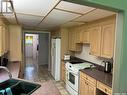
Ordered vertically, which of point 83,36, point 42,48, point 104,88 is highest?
point 83,36

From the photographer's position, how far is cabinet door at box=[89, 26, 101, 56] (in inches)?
109

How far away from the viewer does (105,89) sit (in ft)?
6.76

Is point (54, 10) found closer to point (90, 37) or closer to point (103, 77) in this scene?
point (90, 37)

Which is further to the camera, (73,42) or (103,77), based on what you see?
(73,42)

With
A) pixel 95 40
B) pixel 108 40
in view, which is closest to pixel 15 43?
pixel 95 40

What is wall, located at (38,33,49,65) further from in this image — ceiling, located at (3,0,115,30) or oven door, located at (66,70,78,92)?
ceiling, located at (3,0,115,30)

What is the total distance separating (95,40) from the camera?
2.94 m

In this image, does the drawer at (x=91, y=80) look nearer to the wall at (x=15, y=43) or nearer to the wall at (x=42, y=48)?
the wall at (x=15, y=43)

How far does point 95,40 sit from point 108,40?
50cm

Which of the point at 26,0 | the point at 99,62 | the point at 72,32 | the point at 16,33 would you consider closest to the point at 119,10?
the point at 26,0

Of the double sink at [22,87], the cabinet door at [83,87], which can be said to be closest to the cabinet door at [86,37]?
the cabinet door at [83,87]

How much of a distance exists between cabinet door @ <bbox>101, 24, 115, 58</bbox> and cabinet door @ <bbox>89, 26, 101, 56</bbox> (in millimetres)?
146

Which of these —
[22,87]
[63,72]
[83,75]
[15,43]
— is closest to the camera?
[22,87]

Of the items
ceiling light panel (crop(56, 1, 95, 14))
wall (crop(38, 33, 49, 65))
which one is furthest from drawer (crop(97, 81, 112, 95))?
wall (crop(38, 33, 49, 65))
